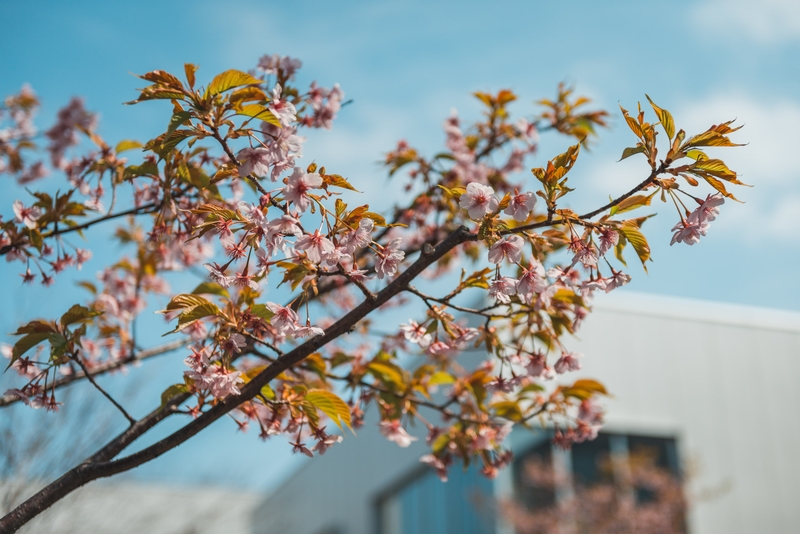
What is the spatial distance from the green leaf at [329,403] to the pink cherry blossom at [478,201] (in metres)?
0.63

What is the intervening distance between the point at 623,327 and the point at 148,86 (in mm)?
10686

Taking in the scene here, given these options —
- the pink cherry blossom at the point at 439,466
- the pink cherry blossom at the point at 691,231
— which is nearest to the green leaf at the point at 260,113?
the pink cherry blossom at the point at 691,231

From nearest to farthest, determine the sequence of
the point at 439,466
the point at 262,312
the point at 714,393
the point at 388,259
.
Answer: the point at 388,259 → the point at 262,312 → the point at 439,466 → the point at 714,393

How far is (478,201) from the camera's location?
161cm

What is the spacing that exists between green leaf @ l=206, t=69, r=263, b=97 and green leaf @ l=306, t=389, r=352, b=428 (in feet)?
2.56

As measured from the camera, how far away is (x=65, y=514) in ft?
28.8

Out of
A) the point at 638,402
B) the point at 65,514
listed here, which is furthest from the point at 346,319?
the point at 638,402

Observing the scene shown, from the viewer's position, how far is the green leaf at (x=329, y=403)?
6.30ft

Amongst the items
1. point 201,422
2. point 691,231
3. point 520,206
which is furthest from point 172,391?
point 691,231

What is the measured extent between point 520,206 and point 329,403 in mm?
732

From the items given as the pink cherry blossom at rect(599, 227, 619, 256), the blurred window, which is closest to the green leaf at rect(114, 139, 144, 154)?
the pink cherry blossom at rect(599, 227, 619, 256)

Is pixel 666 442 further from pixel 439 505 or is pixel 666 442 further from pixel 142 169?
pixel 142 169

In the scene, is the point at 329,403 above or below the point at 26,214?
below

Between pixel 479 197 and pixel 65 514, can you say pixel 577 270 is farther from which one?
pixel 65 514
